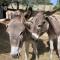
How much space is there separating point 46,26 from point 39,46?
4.95 feet

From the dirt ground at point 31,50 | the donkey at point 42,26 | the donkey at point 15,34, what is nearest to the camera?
the donkey at point 15,34

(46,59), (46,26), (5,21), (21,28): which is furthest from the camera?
(46,59)

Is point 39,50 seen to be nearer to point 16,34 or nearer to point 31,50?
point 31,50

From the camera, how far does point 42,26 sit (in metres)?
5.83

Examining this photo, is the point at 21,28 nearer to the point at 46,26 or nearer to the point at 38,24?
the point at 38,24

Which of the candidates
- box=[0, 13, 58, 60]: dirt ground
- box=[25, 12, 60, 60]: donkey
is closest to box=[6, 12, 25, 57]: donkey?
box=[25, 12, 60, 60]: donkey

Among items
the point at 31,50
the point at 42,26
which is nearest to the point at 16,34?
the point at 42,26

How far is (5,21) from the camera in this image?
5480 millimetres

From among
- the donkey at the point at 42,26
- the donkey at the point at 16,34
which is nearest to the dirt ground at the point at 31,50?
the donkey at the point at 42,26

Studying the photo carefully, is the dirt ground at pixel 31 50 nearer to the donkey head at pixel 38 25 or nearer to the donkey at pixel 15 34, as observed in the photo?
the donkey head at pixel 38 25

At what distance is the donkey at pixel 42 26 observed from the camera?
549 cm

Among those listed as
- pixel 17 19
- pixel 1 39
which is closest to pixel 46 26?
pixel 17 19

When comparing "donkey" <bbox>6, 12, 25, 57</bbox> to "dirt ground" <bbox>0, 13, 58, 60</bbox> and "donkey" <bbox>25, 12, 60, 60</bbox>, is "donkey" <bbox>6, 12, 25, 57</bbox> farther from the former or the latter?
"dirt ground" <bbox>0, 13, 58, 60</bbox>

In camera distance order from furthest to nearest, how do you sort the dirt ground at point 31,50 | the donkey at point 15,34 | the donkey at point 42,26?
the dirt ground at point 31,50 < the donkey at point 42,26 < the donkey at point 15,34
